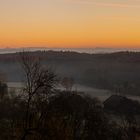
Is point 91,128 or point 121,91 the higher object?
point 91,128

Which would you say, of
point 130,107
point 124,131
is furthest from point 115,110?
point 124,131

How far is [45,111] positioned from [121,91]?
102 m

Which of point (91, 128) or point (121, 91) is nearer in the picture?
point (91, 128)

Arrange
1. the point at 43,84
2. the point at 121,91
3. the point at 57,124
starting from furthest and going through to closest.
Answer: the point at 121,91 → the point at 57,124 → the point at 43,84

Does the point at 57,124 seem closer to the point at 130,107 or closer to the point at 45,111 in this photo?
the point at 45,111

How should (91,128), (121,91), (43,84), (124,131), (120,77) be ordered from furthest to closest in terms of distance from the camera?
1. (120,77)
2. (121,91)
3. (124,131)
4. (91,128)
5. (43,84)

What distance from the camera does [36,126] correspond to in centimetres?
2408

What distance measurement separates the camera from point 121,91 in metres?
125

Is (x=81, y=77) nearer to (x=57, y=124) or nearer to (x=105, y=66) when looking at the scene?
(x=105, y=66)

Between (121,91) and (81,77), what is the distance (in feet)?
95.6

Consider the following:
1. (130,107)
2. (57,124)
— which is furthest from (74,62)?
(57,124)

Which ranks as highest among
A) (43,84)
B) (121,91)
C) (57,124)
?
(43,84)

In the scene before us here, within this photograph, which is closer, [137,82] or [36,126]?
[36,126]

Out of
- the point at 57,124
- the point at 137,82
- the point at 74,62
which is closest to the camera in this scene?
the point at 57,124
